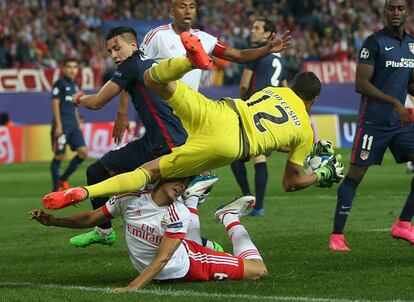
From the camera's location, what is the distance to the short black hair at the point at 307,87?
8.83m

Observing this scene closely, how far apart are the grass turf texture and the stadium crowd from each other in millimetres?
15108

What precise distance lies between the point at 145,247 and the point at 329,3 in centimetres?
3083

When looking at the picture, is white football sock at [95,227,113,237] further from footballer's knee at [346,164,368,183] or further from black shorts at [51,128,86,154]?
black shorts at [51,128,86,154]

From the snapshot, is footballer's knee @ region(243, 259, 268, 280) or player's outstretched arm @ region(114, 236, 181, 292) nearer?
player's outstretched arm @ region(114, 236, 181, 292)

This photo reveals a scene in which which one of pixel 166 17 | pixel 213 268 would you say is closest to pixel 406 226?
pixel 213 268

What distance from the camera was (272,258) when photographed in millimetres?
9797

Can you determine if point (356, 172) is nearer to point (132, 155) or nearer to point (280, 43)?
→ point (280, 43)

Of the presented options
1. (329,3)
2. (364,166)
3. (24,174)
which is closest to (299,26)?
(329,3)

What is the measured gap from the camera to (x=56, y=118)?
17953 millimetres

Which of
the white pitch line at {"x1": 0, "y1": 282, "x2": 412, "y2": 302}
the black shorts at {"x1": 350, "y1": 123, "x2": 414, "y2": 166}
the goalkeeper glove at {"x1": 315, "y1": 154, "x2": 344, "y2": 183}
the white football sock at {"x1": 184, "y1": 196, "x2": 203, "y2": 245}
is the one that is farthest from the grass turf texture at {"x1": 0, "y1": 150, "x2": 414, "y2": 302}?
the black shorts at {"x1": 350, "y1": 123, "x2": 414, "y2": 166}

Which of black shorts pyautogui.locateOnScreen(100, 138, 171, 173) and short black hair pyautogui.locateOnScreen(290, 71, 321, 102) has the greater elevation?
short black hair pyautogui.locateOnScreen(290, 71, 321, 102)

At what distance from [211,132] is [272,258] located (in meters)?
2.00

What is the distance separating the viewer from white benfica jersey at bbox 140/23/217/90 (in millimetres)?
10078

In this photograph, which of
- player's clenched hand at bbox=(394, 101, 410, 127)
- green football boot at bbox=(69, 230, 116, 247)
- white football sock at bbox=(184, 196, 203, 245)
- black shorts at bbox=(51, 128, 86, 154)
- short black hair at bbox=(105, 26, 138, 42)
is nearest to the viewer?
white football sock at bbox=(184, 196, 203, 245)
